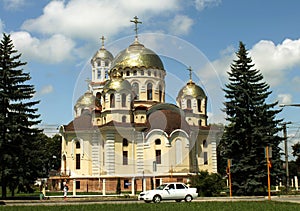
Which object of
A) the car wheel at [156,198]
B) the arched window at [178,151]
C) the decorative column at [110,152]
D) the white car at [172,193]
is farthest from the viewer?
the decorative column at [110,152]

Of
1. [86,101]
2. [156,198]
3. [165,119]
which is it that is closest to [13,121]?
[156,198]

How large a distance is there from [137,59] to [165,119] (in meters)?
11.3

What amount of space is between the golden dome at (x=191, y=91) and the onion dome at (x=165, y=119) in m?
7.11

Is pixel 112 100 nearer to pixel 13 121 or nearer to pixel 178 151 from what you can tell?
pixel 178 151

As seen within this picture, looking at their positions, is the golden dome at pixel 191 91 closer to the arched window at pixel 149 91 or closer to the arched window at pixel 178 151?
the arched window at pixel 149 91

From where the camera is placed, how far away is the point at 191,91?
6203 cm

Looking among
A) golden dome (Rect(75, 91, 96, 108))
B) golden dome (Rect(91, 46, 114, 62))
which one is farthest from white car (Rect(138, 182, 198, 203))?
golden dome (Rect(91, 46, 114, 62))

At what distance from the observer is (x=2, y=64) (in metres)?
34.8

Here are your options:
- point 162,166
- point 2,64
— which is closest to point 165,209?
point 2,64

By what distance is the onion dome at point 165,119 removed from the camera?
51.9 meters

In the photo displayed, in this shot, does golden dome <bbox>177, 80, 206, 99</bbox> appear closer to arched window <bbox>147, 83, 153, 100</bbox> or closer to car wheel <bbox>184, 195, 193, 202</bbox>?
arched window <bbox>147, 83, 153, 100</bbox>

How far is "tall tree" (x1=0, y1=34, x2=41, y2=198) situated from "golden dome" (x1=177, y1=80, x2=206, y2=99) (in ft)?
98.4

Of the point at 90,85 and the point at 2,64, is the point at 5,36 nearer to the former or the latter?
the point at 2,64

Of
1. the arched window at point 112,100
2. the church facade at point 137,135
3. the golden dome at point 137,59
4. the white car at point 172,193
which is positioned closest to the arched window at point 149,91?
the church facade at point 137,135
